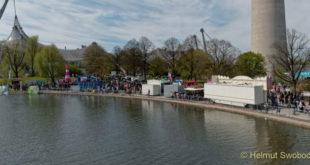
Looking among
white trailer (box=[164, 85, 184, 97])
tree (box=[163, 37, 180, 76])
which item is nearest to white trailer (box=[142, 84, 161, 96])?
white trailer (box=[164, 85, 184, 97])

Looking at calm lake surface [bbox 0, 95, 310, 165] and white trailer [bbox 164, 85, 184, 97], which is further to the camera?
white trailer [bbox 164, 85, 184, 97]

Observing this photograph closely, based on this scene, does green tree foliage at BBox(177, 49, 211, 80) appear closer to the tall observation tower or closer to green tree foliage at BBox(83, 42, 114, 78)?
the tall observation tower

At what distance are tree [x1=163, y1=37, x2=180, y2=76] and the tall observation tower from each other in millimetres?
22456

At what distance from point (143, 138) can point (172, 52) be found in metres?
48.8

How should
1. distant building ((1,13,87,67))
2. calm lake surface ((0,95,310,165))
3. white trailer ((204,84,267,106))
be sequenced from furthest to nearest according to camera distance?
distant building ((1,13,87,67)) < white trailer ((204,84,267,106)) < calm lake surface ((0,95,310,165))

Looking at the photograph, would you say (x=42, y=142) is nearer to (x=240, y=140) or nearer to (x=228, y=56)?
(x=240, y=140)

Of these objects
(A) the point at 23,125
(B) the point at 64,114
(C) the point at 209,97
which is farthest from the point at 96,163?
(C) the point at 209,97

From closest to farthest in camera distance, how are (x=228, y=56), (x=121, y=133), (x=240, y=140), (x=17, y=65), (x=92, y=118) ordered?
(x=240, y=140) < (x=121, y=133) < (x=92, y=118) < (x=228, y=56) < (x=17, y=65)

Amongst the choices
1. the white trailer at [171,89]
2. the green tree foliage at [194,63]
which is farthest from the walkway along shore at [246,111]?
the green tree foliage at [194,63]

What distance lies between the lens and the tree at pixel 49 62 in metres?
62.1

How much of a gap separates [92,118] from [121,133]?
669cm

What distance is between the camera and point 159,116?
24.5m

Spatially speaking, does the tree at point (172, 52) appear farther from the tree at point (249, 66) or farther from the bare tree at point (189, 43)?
the tree at point (249, 66)

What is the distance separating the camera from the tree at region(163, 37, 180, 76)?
211 ft
